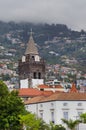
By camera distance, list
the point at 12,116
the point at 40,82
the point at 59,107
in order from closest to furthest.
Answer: the point at 12,116
the point at 59,107
the point at 40,82

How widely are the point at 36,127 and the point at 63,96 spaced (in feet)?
56.7

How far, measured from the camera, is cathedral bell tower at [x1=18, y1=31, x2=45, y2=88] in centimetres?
15425

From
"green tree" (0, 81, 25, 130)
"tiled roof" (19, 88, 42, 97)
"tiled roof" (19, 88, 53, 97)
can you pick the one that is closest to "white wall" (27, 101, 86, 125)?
"green tree" (0, 81, 25, 130)

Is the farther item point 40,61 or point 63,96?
point 40,61

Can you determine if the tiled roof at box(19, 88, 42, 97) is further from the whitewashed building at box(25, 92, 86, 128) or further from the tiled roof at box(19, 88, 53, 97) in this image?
the whitewashed building at box(25, 92, 86, 128)

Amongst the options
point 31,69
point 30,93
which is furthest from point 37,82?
point 30,93

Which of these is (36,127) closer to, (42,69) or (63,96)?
(63,96)

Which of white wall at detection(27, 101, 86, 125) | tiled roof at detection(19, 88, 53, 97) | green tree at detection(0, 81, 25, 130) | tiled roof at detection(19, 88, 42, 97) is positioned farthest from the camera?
tiled roof at detection(19, 88, 42, 97)

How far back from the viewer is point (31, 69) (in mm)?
157875

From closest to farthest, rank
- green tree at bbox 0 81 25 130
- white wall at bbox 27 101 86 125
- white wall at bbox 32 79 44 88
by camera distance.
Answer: green tree at bbox 0 81 25 130 < white wall at bbox 27 101 86 125 < white wall at bbox 32 79 44 88

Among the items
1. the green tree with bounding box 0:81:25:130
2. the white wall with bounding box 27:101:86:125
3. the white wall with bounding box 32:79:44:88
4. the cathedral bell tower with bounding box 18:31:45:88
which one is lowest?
the white wall with bounding box 32:79:44:88

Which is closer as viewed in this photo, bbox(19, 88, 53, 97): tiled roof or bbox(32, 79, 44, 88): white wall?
bbox(19, 88, 53, 97): tiled roof

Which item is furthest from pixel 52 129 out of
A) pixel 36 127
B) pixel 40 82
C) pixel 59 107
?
pixel 40 82

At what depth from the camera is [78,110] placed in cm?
9781
